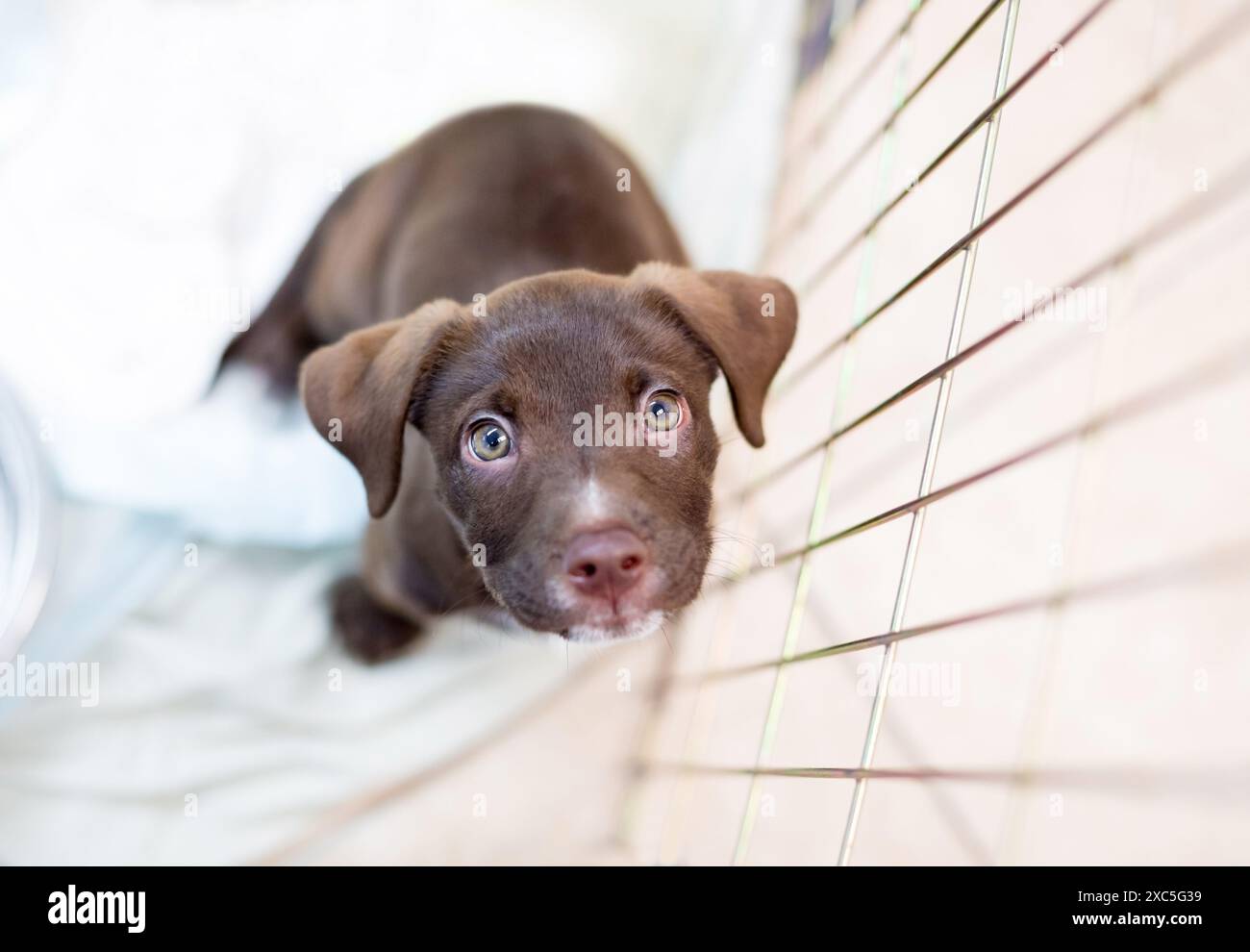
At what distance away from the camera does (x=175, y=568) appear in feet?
8.59

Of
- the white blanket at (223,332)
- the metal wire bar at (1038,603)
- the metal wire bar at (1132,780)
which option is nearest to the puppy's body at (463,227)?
the white blanket at (223,332)

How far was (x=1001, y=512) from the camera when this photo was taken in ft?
8.87

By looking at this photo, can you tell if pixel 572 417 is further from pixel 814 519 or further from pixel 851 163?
pixel 851 163

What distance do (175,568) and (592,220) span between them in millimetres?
1352

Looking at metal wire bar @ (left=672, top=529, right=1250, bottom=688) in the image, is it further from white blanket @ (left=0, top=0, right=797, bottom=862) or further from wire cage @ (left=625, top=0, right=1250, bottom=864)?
white blanket @ (left=0, top=0, right=797, bottom=862)

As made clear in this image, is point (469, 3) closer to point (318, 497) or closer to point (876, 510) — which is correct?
point (318, 497)

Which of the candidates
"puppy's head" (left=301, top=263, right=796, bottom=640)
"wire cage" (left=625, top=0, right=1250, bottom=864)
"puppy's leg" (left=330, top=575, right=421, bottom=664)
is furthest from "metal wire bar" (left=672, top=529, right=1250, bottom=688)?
"puppy's leg" (left=330, top=575, right=421, bottom=664)

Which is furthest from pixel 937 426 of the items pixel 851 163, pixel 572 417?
pixel 851 163

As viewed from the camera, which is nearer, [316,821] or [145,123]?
[316,821]

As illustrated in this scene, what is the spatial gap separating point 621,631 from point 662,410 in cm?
38

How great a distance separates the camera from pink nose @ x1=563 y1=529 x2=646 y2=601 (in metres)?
1.50
